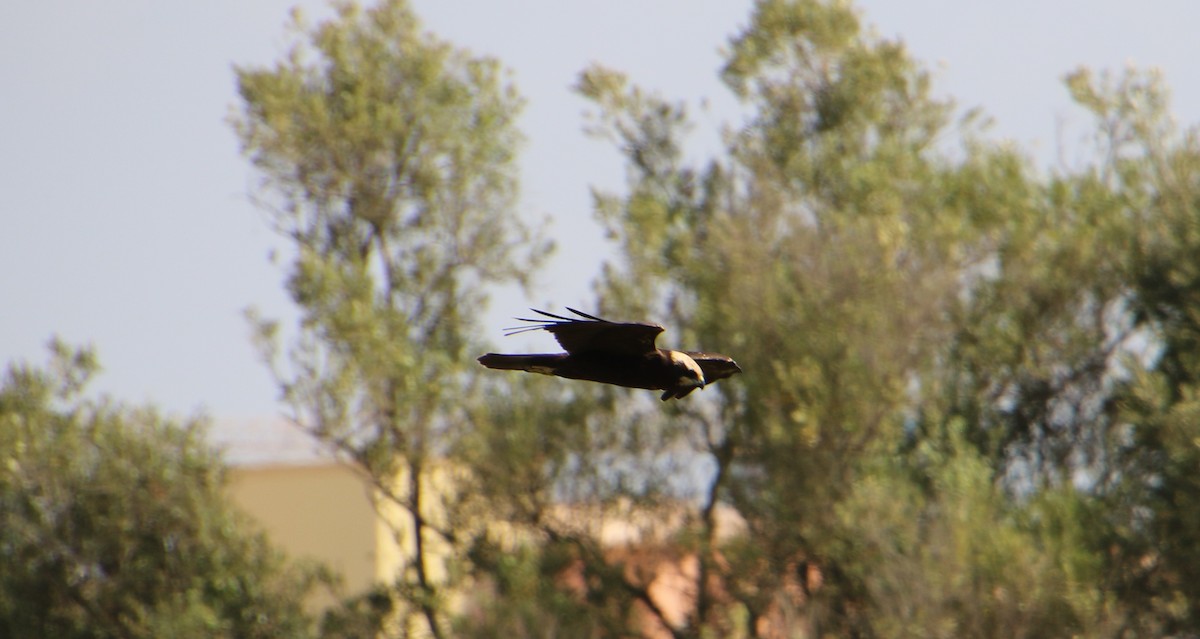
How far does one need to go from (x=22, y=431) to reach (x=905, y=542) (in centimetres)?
1290

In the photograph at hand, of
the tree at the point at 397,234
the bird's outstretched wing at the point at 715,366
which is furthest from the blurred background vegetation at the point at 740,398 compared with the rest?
the bird's outstretched wing at the point at 715,366

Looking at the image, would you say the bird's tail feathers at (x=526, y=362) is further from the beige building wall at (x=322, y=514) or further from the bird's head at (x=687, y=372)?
the beige building wall at (x=322, y=514)

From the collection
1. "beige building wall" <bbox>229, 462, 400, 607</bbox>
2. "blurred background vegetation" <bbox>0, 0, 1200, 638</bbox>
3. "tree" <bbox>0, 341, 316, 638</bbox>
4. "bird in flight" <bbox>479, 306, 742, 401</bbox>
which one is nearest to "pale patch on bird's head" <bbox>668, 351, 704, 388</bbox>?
"bird in flight" <bbox>479, 306, 742, 401</bbox>

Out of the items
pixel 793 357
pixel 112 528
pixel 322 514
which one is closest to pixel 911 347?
pixel 793 357

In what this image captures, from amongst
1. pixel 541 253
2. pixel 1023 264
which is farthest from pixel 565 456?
pixel 1023 264

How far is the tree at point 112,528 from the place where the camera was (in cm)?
2388

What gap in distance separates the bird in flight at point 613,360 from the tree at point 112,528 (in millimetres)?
17358

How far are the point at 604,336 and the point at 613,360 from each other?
235mm

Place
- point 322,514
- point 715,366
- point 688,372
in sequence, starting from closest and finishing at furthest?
point 688,372 → point 715,366 → point 322,514

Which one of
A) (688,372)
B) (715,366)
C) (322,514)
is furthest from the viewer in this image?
(322,514)

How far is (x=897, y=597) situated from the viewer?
1888cm

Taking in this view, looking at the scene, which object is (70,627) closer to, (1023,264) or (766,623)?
(766,623)

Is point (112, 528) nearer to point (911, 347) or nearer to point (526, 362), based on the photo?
point (911, 347)

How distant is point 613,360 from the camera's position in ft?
23.4
